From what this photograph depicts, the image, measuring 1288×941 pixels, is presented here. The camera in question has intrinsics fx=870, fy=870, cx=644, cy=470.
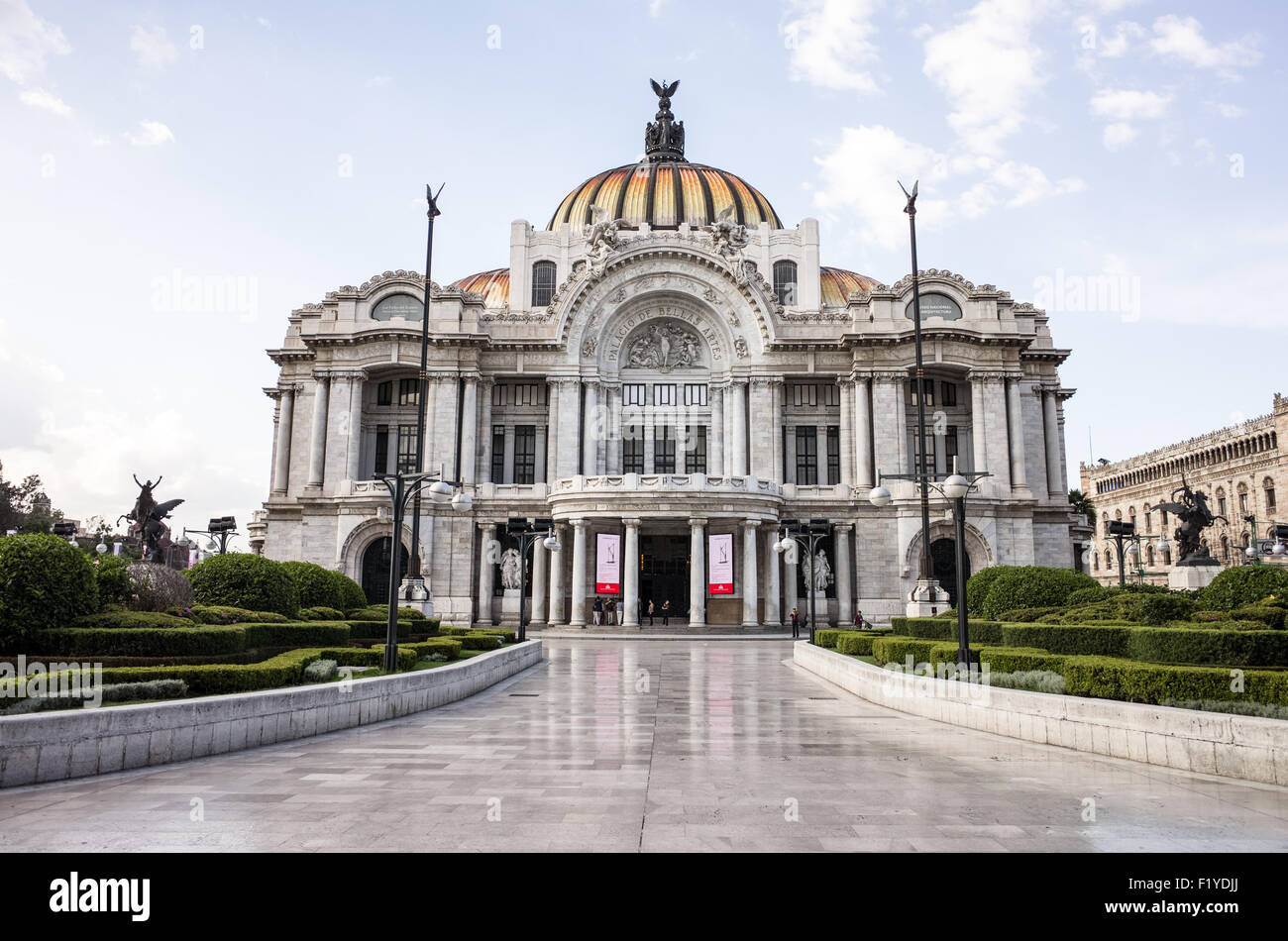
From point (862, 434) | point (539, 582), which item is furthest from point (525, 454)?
point (862, 434)

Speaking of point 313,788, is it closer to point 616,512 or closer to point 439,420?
point 616,512

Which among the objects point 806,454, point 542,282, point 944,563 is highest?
point 542,282

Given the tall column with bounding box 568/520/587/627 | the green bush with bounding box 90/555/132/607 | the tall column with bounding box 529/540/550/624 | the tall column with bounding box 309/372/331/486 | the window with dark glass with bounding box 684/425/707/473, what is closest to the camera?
the green bush with bounding box 90/555/132/607

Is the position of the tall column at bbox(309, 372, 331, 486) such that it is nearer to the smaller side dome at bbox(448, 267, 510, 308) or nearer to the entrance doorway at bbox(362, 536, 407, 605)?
the entrance doorway at bbox(362, 536, 407, 605)

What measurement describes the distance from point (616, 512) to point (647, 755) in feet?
115

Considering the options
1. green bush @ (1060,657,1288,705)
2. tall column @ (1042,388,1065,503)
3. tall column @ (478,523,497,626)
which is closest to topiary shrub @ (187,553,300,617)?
green bush @ (1060,657,1288,705)

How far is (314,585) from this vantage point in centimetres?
2828

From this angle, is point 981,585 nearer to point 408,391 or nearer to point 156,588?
point 156,588

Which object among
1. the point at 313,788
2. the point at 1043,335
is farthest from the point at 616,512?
the point at 313,788

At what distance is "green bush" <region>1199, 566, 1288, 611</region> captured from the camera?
20.5 meters

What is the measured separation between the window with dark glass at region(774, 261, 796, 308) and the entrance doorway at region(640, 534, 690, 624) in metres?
21.8

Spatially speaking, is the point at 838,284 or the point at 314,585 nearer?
the point at 314,585

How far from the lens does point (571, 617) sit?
48.6 meters

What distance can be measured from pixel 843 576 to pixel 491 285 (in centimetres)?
3820
